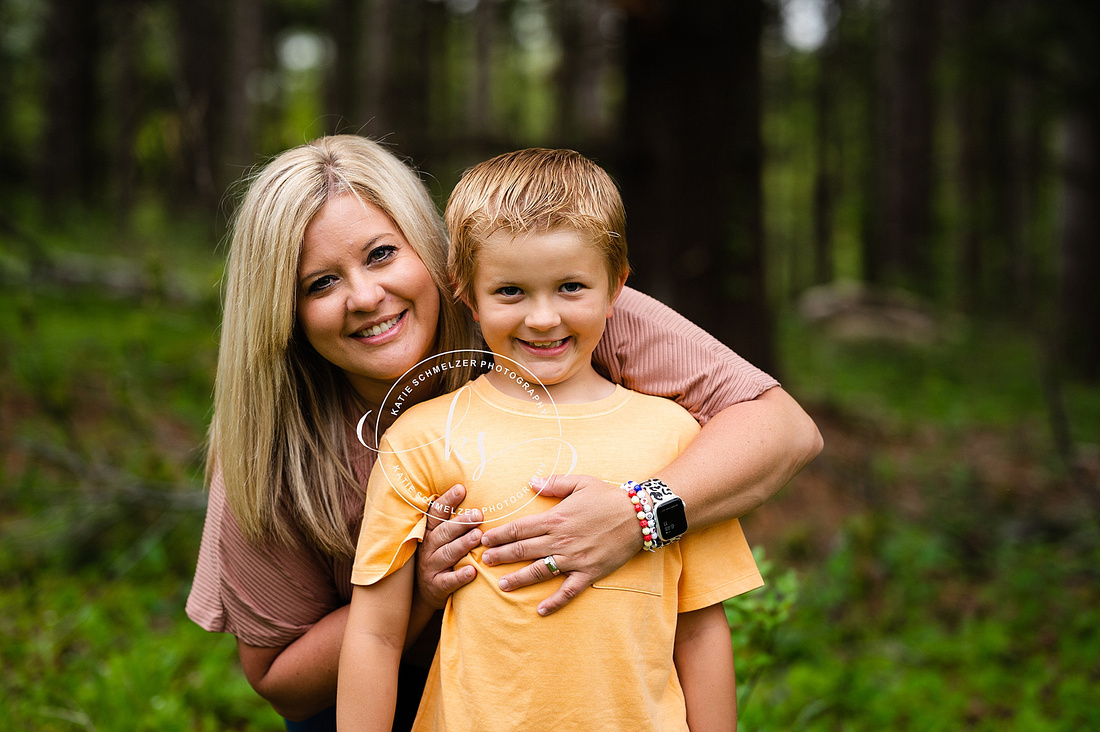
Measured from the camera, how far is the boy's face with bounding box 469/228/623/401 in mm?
1492

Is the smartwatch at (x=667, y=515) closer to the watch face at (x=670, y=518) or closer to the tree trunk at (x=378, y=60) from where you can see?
the watch face at (x=670, y=518)

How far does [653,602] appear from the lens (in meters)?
1.56

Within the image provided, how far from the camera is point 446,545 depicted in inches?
61.0

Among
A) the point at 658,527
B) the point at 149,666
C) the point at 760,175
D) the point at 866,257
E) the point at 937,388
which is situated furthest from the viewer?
the point at 866,257

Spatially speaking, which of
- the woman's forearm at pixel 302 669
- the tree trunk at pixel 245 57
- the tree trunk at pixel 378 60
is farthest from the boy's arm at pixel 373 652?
the tree trunk at pixel 245 57

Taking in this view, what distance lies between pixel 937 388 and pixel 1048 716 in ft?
22.0

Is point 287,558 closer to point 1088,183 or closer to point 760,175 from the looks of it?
point 760,175

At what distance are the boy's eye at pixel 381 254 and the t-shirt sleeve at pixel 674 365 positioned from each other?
0.50 meters

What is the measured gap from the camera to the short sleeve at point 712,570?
161 centimetres


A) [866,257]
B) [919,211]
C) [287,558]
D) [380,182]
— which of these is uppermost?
[380,182]

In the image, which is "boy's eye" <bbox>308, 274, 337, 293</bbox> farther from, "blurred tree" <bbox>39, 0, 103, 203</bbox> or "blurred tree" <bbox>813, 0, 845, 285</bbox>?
"blurred tree" <bbox>813, 0, 845, 285</bbox>

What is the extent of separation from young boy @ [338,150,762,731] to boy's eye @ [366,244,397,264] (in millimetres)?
194

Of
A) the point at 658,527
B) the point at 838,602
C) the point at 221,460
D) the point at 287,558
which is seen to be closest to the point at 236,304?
the point at 221,460

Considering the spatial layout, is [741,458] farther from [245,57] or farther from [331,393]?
[245,57]
